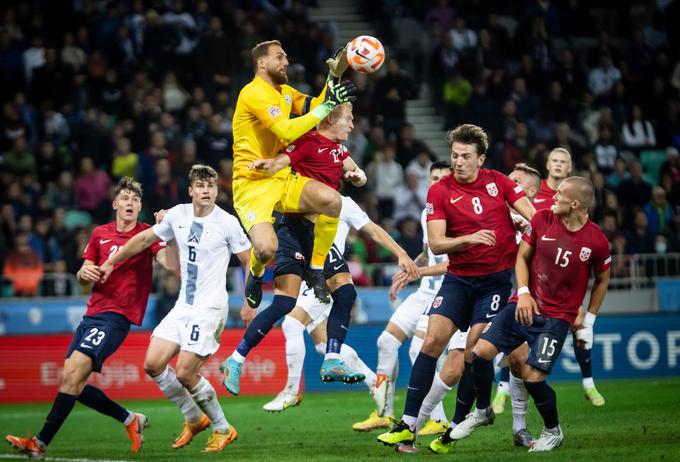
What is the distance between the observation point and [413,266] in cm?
1063

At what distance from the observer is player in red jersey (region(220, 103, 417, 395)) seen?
10797 mm

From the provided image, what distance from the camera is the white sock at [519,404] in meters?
10.2

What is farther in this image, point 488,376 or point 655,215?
point 655,215

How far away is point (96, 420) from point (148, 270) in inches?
161

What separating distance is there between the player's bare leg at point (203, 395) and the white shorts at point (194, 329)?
0.09m

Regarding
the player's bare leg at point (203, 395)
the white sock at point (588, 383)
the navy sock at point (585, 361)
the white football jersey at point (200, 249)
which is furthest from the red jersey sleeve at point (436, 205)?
the white sock at point (588, 383)

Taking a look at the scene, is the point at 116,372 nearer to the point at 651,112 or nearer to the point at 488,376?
the point at 488,376

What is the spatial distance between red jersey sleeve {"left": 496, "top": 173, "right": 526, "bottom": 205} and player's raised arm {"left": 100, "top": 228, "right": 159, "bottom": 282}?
10.7 feet

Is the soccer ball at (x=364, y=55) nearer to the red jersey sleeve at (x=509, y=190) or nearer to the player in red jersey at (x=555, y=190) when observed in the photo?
the red jersey sleeve at (x=509, y=190)

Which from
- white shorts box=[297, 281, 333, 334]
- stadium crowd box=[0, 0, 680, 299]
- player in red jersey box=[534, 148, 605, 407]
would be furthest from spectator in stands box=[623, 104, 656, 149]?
white shorts box=[297, 281, 333, 334]

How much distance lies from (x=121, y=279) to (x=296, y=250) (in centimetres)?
166

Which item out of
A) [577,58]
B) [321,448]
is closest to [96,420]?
[321,448]

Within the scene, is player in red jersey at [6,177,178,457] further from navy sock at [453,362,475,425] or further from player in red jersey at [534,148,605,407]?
player in red jersey at [534,148,605,407]

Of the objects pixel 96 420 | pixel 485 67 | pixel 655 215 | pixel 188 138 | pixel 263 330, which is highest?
pixel 485 67
